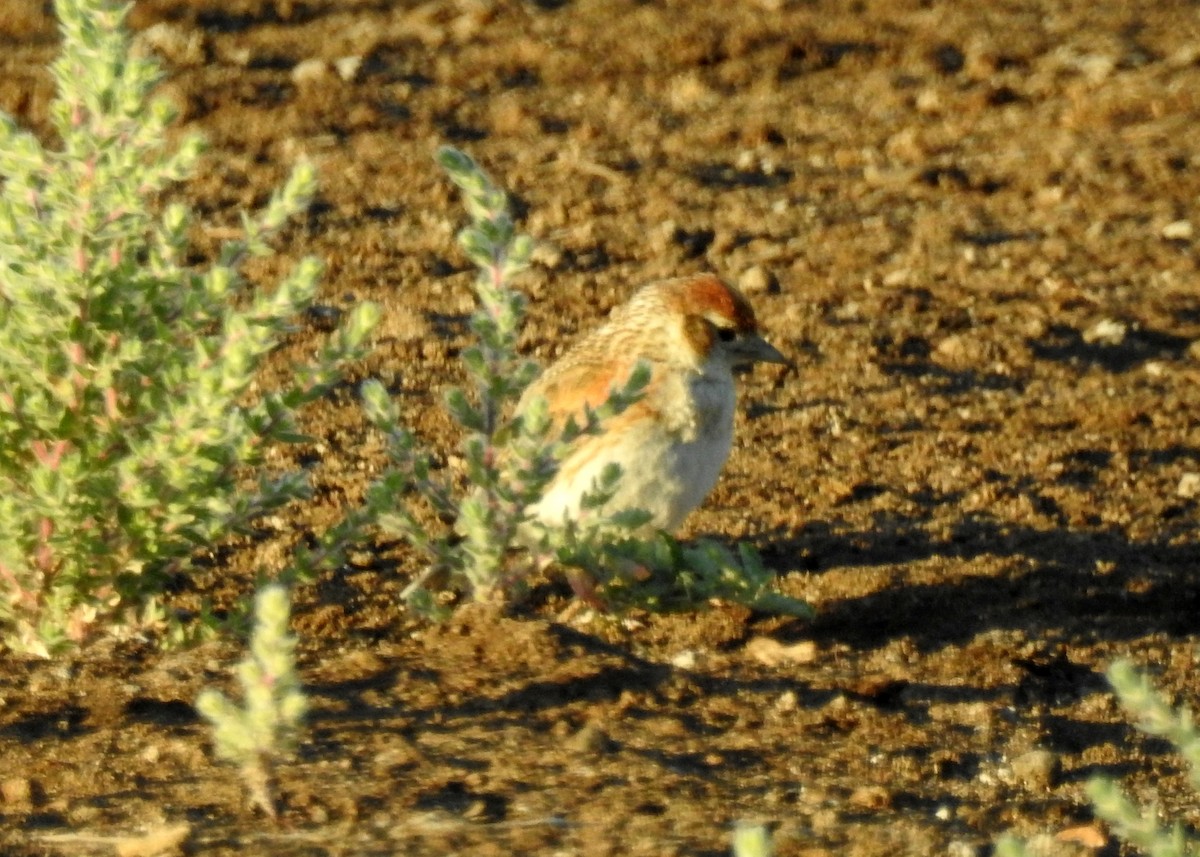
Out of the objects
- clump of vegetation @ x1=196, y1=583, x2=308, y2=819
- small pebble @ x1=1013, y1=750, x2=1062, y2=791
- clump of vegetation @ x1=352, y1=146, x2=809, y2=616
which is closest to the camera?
clump of vegetation @ x1=196, y1=583, x2=308, y2=819

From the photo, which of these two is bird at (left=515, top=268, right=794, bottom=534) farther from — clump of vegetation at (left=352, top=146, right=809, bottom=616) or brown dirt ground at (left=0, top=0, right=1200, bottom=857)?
brown dirt ground at (left=0, top=0, right=1200, bottom=857)

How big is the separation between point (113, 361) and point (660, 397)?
161 cm

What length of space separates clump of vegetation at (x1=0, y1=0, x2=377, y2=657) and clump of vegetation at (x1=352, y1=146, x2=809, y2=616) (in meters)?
0.28

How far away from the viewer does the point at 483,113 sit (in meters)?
10.1

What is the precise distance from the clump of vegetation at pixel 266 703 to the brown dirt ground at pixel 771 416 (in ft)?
0.78

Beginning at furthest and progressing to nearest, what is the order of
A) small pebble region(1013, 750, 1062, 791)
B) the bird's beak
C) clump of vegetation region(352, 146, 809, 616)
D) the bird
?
the bird's beak < the bird < small pebble region(1013, 750, 1062, 791) < clump of vegetation region(352, 146, 809, 616)

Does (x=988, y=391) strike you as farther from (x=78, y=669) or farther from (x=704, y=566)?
(x=78, y=669)

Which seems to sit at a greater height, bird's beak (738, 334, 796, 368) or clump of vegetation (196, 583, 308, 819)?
bird's beak (738, 334, 796, 368)

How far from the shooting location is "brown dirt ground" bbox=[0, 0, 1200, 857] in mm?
4922

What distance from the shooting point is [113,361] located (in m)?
5.08

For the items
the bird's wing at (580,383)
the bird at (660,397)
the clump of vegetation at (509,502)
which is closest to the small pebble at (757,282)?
the bird at (660,397)

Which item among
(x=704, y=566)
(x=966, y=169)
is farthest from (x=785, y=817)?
(x=966, y=169)

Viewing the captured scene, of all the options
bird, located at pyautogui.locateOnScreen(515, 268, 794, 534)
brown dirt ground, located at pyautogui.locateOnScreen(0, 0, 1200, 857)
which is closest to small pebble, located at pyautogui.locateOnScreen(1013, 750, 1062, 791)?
brown dirt ground, located at pyautogui.locateOnScreen(0, 0, 1200, 857)

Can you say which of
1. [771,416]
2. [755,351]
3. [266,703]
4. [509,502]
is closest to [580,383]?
[755,351]
